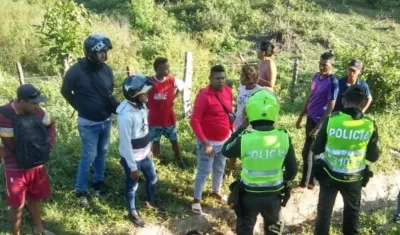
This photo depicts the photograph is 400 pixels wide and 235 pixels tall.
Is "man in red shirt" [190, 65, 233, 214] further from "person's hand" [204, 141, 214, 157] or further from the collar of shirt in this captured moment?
the collar of shirt

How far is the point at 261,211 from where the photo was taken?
13.3 ft

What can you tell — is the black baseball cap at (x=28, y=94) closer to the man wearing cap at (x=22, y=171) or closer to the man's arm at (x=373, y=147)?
the man wearing cap at (x=22, y=171)

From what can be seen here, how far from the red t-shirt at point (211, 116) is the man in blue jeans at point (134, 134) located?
0.55m

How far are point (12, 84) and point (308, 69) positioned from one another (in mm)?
7021

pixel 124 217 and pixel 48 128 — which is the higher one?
pixel 48 128

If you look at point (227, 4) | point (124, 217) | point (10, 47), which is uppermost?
point (227, 4)

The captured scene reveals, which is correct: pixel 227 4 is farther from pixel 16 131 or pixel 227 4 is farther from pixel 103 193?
pixel 16 131

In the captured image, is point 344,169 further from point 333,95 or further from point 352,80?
point 352,80

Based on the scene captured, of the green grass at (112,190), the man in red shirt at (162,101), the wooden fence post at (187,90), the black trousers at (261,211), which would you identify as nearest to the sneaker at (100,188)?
the green grass at (112,190)

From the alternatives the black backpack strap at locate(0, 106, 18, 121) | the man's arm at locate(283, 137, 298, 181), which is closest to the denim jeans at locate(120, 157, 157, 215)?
the black backpack strap at locate(0, 106, 18, 121)

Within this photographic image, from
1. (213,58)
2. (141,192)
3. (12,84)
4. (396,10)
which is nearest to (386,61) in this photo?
(213,58)

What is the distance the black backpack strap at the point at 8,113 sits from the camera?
421 cm

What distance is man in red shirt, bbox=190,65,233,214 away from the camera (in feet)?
16.1

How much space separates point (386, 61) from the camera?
8.80 metres
